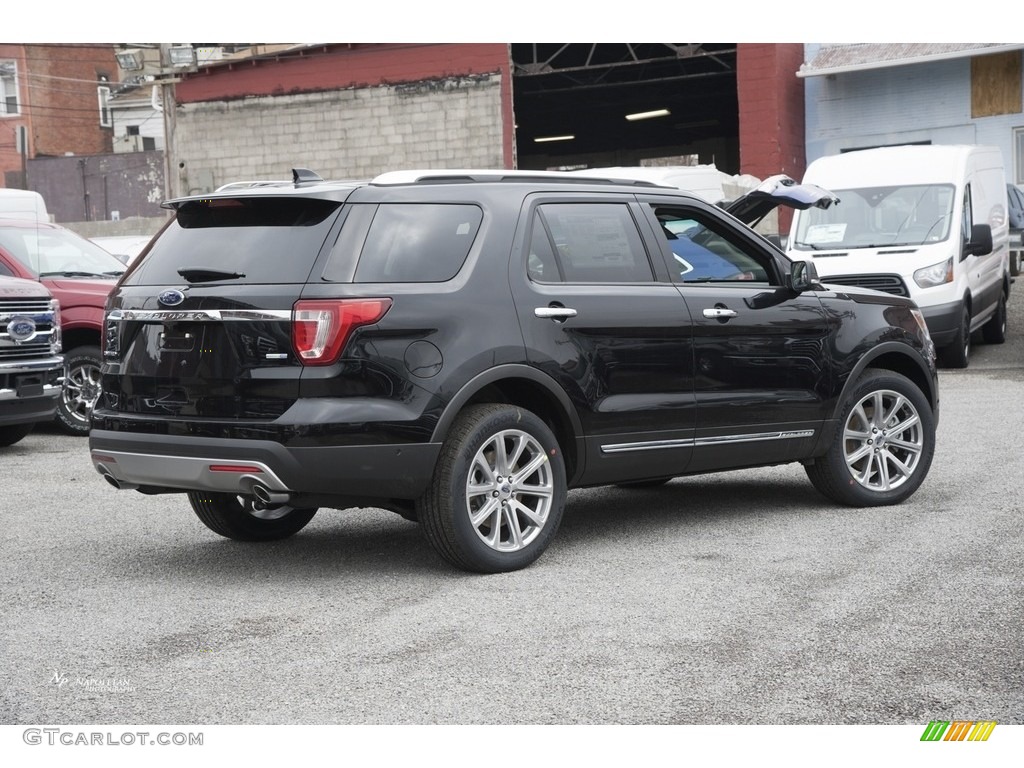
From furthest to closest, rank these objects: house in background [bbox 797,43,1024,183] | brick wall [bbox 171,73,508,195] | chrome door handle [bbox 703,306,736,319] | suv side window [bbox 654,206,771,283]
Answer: brick wall [bbox 171,73,508,195] → house in background [bbox 797,43,1024,183] → suv side window [bbox 654,206,771,283] → chrome door handle [bbox 703,306,736,319]

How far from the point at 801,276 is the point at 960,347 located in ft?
31.9

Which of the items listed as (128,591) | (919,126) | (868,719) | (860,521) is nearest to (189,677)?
(128,591)

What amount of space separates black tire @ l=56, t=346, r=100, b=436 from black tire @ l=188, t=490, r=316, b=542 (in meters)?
6.14

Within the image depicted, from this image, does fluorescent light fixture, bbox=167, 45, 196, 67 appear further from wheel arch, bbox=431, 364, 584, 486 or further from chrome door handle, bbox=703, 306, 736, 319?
wheel arch, bbox=431, 364, 584, 486

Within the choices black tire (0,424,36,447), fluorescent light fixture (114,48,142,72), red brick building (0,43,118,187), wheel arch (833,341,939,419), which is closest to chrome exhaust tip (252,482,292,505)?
wheel arch (833,341,939,419)

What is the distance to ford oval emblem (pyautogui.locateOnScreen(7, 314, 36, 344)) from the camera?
37.9 feet

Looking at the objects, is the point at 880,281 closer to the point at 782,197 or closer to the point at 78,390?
the point at 782,197

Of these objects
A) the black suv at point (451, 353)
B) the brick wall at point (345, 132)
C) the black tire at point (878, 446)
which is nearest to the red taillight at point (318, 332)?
the black suv at point (451, 353)

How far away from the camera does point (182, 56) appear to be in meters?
32.1

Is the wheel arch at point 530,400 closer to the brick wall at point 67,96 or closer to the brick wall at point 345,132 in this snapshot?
the brick wall at point 345,132

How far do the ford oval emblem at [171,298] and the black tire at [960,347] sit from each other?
475 inches

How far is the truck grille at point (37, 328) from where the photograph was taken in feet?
37.9

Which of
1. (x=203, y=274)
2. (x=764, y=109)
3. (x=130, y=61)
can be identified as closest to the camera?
(x=203, y=274)

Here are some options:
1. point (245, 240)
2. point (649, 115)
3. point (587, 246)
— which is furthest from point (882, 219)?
point (649, 115)
